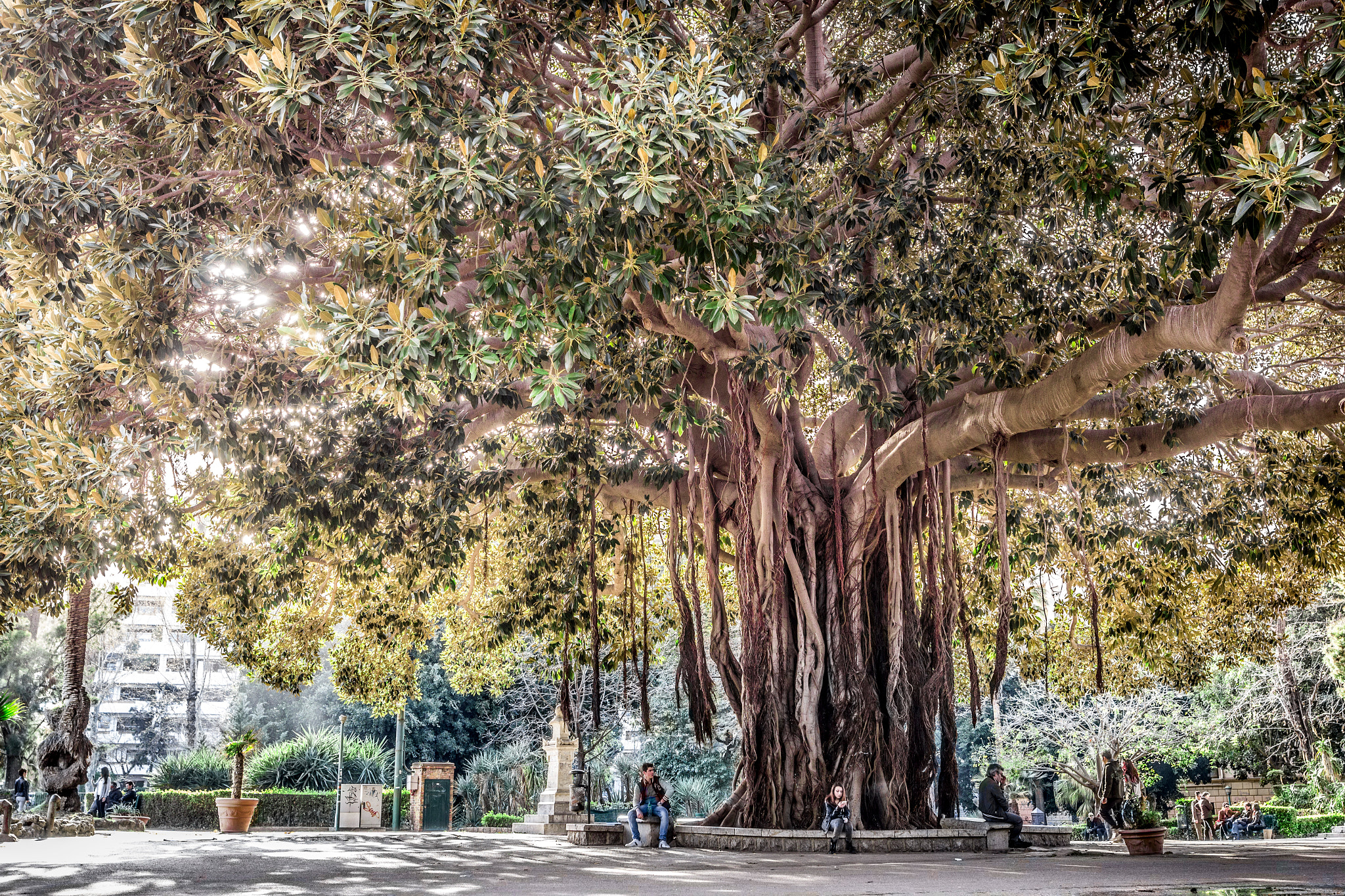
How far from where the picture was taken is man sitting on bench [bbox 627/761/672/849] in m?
10.1

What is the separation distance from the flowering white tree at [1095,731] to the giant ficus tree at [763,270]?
598 inches

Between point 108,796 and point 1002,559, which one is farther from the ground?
point 1002,559

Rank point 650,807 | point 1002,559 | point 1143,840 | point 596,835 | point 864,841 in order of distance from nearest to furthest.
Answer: point 1002,559 → point 864,841 → point 1143,840 → point 650,807 → point 596,835

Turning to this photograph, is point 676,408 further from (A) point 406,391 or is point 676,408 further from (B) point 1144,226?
(B) point 1144,226

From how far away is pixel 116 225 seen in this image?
557cm

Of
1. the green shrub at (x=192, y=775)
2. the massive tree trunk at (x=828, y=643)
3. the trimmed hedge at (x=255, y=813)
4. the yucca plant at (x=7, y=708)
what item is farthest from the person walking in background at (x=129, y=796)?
the massive tree trunk at (x=828, y=643)

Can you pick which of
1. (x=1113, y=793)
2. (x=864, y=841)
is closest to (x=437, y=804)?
(x=1113, y=793)

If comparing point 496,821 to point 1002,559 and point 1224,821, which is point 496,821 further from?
point 1002,559

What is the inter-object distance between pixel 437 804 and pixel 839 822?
14.6 meters

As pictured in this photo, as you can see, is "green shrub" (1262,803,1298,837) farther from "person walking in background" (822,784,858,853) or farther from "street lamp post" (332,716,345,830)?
"street lamp post" (332,716,345,830)

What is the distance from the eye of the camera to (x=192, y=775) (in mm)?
25250

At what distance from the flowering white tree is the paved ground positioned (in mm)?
15152

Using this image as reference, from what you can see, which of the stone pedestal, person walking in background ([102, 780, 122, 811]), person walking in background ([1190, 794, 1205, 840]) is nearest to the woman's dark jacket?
the stone pedestal

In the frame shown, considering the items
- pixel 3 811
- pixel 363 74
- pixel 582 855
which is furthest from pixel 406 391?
pixel 3 811
